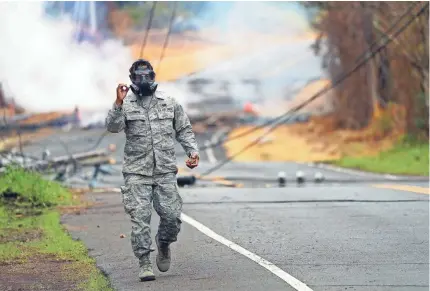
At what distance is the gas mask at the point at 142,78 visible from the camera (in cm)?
1001

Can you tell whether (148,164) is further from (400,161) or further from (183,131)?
(400,161)

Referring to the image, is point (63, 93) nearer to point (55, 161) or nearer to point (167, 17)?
point (167, 17)

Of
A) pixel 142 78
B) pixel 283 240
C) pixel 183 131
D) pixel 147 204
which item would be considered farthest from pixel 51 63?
pixel 147 204

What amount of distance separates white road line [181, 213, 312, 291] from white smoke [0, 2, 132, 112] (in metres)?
13.5

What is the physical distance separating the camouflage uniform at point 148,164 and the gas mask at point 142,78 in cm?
10

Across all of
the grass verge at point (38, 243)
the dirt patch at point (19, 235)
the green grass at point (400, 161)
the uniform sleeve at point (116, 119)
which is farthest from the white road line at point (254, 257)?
the green grass at point (400, 161)

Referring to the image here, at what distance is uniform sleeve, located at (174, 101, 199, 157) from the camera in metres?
Answer: 10.2

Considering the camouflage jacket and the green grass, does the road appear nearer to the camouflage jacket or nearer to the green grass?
the camouflage jacket

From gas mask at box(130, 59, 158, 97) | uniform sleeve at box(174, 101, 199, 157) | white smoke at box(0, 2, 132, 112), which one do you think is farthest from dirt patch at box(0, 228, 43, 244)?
white smoke at box(0, 2, 132, 112)

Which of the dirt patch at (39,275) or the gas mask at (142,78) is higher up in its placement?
the gas mask at (142,78)

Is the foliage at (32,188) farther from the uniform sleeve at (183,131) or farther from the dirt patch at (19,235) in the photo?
the uniform sleeve at (183,131)

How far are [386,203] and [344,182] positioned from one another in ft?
Result: 28.4

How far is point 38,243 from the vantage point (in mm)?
12781

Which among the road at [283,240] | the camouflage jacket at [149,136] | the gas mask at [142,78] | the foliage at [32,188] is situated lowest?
the road at [283,240]
